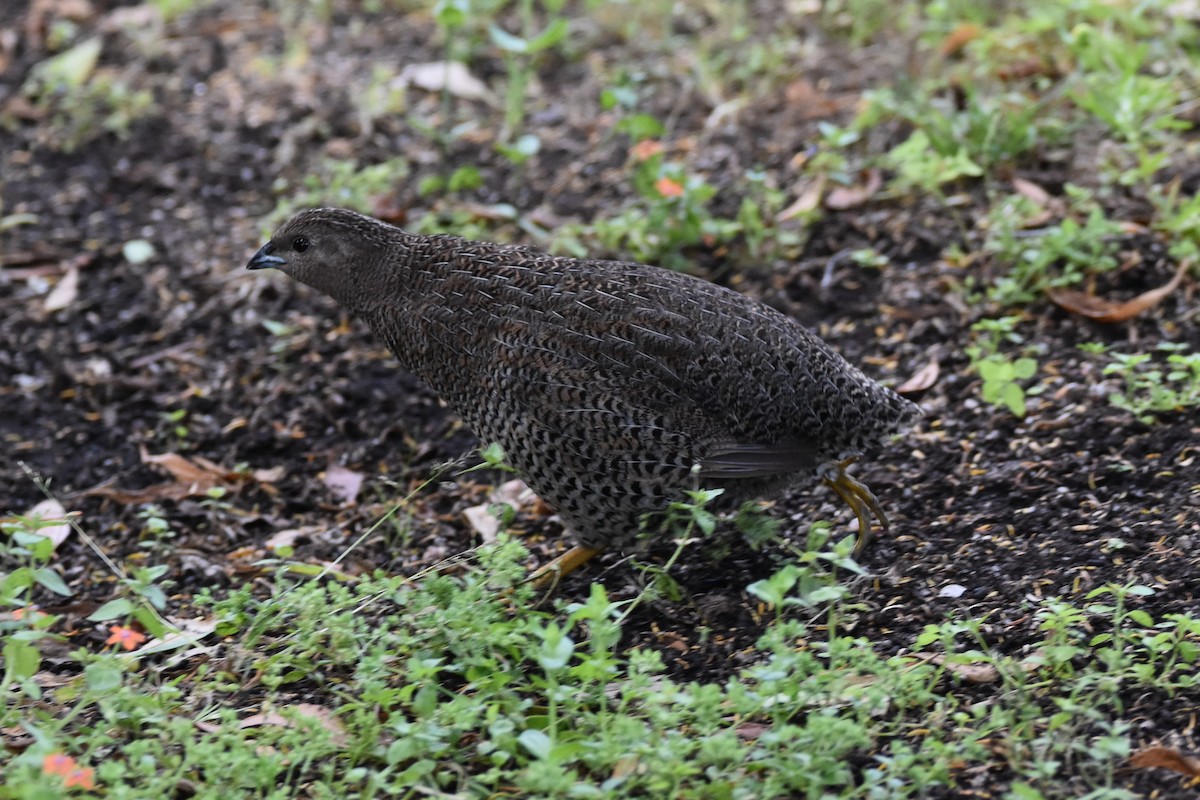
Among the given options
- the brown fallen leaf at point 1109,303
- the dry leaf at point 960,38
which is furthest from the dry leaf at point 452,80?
the brown fallen leaf at point 1109,303

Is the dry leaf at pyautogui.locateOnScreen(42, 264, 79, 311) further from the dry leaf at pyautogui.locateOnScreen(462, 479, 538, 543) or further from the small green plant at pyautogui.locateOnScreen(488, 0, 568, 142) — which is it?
the dry leaf at pyautogui.locateOnScreen(462, 479, 538, 543)

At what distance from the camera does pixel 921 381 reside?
5422 millimetres

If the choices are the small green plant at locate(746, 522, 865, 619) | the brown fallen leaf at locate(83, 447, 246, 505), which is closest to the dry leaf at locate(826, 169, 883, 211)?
the small green plant at locate(746, 522, 865, 619)

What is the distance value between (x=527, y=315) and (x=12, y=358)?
120 inches

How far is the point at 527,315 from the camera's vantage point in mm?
4473

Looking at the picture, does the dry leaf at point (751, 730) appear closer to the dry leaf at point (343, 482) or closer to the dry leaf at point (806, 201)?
the dry leaf at point (343, 482)

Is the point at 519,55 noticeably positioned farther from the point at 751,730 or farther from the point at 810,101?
the point at 751,730

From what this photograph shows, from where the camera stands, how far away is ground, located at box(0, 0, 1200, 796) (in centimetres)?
447

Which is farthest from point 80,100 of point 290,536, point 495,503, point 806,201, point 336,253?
point 495,503

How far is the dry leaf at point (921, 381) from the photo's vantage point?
5410 mm

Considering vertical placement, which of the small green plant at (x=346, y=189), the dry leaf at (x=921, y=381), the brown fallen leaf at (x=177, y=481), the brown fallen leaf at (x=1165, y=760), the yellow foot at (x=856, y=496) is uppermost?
the small green plant at (x=346, y=189)

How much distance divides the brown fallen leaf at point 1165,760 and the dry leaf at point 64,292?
5226mm

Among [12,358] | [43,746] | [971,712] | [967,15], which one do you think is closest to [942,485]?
[971,712]

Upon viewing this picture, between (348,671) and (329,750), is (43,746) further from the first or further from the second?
(348,671)
